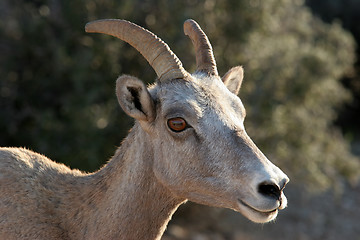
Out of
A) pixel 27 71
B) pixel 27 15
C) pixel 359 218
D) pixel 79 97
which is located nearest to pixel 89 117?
pixel 79 97

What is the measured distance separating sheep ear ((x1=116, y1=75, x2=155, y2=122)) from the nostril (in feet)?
3.71

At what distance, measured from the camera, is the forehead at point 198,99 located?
12.5ft

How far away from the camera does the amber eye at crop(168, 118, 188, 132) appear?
3791 millimetres

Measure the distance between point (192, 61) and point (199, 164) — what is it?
275 inches

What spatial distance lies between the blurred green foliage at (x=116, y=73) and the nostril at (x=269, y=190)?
21.5 ft

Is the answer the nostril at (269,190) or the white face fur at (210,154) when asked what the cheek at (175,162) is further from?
the nostril at (269,190)

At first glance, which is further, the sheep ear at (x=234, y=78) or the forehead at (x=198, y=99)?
the sheep ear at (x=234, y=78)

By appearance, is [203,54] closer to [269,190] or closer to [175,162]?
[175,162]

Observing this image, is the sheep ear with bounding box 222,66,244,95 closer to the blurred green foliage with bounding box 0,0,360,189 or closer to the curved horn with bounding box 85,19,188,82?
the curved horn with bounding box 85,19,188,82

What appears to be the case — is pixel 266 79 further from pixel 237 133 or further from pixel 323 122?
pixel 237 133

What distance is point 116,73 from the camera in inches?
412

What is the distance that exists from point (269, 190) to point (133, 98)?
1.39 meters

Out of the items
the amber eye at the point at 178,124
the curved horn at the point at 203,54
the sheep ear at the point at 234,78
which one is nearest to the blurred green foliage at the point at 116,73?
the sheep ear at the point at 234,78

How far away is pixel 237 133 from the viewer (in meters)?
3.71
